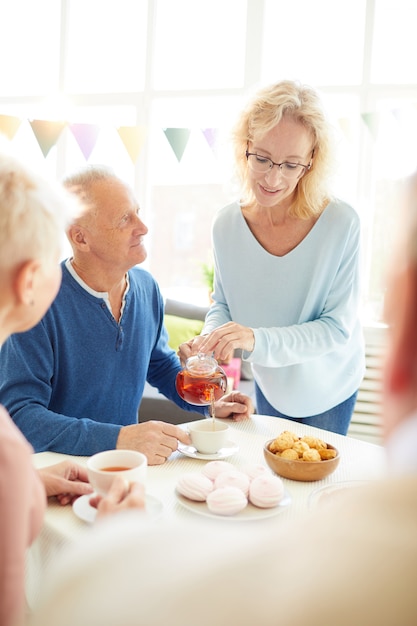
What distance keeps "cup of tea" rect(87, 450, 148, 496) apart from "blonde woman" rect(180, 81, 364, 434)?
644 millimetres

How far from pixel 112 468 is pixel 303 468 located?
427 mm

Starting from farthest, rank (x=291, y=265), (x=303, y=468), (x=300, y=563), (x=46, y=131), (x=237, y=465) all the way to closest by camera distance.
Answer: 1. (x=46, y=131)
2. (x=291, y=265)
3. (x=237, y=465)
4. (x=303, y=468)
5. (x=300, y=563)

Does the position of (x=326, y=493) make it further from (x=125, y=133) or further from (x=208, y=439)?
(x=125, y=133)

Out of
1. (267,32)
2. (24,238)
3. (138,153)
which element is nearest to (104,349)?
(24,238)

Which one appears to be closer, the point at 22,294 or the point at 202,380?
the point at 22,294

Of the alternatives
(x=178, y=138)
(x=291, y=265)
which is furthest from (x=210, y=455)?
(x=178, y=138)

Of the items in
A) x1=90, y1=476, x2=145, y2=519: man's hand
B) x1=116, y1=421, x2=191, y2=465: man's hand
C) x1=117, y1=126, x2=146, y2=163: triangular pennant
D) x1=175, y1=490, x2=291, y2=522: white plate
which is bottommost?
x1=175, y1=490, x2=291, y2=522: white plate

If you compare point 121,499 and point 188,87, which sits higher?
point 188,87

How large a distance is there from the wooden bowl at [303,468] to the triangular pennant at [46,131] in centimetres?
417

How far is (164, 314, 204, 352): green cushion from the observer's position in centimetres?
443

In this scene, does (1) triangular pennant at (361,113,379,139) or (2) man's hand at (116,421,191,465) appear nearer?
(2) man's hand at (116,421,191,465)

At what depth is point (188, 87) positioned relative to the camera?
504 centimetres

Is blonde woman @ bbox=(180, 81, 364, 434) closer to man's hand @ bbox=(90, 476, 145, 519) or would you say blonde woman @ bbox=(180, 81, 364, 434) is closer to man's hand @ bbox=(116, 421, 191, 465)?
man's hand @ bbox=(116, 421, 191, 465)

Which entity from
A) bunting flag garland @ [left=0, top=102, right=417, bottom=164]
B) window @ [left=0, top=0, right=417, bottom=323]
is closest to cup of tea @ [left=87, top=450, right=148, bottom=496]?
window @ [left=0, top=0, right=417, bottom=323]
